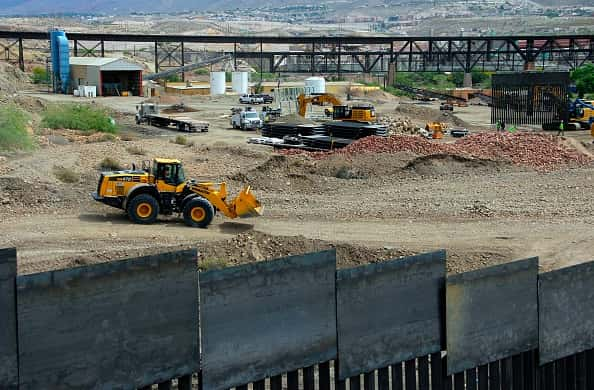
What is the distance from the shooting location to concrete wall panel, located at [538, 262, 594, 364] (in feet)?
35.6

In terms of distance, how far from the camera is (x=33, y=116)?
5034cm

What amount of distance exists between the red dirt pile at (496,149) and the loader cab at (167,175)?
12.4 meters

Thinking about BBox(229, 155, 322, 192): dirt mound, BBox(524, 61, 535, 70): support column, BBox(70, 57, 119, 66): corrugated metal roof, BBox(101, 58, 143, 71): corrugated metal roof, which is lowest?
BBox(229, 155, 322, 192): dirt mound

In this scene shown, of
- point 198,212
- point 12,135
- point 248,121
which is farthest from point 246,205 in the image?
point 248,121

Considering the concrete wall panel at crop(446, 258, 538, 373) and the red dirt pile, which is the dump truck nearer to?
the red dirt pile

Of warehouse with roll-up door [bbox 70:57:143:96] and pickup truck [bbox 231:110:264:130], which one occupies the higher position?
warehouse with roll-up door [bbox 70:57:143:96]

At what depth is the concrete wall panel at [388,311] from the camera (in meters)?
9.84

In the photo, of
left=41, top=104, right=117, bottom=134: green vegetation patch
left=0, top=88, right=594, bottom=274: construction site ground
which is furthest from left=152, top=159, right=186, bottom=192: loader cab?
left=41, top=104, right=117, bottom=134: green vegetation patch

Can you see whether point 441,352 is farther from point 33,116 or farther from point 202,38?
point 202,38

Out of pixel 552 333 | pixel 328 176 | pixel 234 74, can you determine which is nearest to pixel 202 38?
pixel 234 74

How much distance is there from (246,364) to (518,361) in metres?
3.29

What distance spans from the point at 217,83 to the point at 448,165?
57.7 metres

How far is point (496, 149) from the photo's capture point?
1478 inches

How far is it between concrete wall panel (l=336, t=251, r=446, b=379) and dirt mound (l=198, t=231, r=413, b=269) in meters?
9.89
